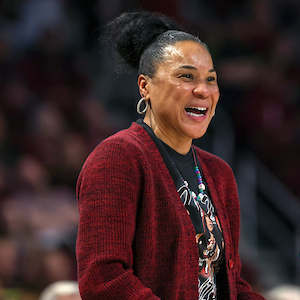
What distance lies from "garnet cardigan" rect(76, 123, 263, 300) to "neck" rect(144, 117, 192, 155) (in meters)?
0.07

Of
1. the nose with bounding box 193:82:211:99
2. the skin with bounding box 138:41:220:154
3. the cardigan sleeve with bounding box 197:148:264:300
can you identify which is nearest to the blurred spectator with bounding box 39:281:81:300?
the cardigan sleeve with bounding box 197:148:264:300

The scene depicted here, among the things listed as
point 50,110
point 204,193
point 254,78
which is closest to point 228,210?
point 204,193

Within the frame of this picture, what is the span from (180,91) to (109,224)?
33 cm

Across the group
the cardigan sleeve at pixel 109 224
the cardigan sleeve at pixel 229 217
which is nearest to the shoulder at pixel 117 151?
the cardigan sleeve at pixel 109 224

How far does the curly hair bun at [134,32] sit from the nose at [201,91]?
0.17 meters

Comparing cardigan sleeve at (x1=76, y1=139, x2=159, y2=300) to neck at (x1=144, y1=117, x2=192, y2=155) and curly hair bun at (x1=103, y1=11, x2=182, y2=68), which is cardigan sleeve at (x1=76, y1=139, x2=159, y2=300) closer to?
neck at (x1=144, y1=117, x2=192, y2=155)

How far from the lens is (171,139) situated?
1.08 meters

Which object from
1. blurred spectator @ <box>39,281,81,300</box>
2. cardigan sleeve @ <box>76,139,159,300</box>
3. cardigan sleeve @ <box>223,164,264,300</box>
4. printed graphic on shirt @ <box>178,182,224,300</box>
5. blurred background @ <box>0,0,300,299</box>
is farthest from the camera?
blurred background @ <box>0,0,300,299</box>

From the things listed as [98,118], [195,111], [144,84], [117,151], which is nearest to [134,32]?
[144,84]

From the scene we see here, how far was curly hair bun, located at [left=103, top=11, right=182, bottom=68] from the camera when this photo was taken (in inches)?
44.3

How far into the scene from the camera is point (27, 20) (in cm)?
280

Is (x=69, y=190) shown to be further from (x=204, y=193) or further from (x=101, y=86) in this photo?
(x=204, y=193)

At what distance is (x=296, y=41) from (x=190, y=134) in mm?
2575

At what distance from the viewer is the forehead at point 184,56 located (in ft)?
3.43
